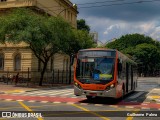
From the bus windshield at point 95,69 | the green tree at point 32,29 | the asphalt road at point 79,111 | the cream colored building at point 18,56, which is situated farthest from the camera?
the cream colored building at point 18,56

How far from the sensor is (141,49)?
10256cm

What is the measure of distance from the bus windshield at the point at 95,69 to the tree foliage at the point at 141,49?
272 feet

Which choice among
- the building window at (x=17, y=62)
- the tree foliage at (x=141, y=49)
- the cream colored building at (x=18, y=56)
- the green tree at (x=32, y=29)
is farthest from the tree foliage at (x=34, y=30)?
the tree foliage at (x=141, y=49)

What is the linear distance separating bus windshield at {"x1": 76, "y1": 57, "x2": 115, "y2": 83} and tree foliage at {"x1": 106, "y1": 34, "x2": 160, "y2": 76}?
82.8 m

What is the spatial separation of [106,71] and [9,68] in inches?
1130

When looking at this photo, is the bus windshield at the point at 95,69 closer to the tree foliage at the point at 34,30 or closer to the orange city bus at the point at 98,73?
the orange city bus at the point at 98,73

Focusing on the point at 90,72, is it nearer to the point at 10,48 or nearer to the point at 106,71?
the point at 106,71

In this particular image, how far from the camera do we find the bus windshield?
18641 millimetres

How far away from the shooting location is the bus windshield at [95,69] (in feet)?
61.2

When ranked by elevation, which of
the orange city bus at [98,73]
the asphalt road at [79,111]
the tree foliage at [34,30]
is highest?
the tree foliage at [34,30]

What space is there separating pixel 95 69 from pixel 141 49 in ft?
281

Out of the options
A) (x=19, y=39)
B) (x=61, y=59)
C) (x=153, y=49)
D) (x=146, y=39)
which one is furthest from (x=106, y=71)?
(x=146, y=39)

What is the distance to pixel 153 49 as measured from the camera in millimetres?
105500

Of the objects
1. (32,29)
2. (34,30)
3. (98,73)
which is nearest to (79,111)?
(98,73)
